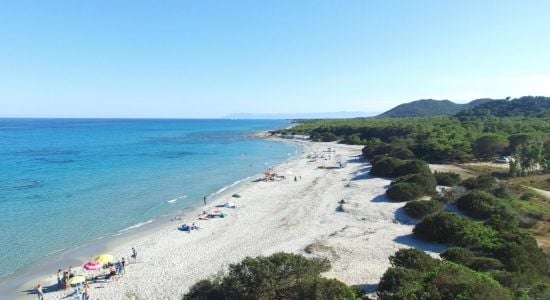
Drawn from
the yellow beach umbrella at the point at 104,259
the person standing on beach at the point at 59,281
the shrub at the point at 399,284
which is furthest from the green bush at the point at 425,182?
the person standing on beach at the point at 59,281

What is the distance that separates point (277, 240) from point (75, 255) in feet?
39.9

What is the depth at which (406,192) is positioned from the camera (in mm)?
31594

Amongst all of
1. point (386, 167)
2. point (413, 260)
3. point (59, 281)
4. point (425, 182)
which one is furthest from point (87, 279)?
point (386, 167)

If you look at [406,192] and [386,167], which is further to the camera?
[386,167]

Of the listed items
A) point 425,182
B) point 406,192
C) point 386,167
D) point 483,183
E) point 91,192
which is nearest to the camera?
point 483,183

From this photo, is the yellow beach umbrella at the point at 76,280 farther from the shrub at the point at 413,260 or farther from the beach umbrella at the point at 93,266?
the shrub at the point at 413,260

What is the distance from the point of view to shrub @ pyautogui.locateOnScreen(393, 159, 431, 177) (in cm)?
3840

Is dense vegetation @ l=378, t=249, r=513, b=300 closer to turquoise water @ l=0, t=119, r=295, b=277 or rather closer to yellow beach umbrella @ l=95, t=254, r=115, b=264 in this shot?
yellow beach umbrella @ l=95, t=254, r=115, b=264

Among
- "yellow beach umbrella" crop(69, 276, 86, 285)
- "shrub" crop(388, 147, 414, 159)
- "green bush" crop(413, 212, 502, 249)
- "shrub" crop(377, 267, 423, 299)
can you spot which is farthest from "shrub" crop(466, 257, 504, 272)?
"shrub" crop(388, 147, 414, 159)

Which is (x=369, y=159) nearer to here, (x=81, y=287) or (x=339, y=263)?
(x=339, y=263)

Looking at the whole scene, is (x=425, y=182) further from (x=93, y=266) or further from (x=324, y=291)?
(x=93, y=266)

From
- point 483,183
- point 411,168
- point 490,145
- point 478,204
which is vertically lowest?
point 478,204

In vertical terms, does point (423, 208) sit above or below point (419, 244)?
above

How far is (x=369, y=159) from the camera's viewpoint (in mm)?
59906
